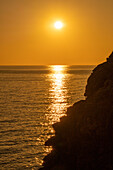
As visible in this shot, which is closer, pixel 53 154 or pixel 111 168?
pixel 111 168

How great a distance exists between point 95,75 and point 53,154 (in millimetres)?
8506

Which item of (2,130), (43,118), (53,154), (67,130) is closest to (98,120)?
(67,130)

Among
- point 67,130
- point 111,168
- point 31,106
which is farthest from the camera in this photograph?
point 31,106

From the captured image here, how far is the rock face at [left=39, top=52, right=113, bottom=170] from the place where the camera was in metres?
19.8

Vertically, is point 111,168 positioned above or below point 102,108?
below

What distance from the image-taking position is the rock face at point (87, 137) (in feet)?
64.8

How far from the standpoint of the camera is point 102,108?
20.8 meters

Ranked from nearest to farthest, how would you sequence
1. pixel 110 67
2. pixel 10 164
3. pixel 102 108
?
pixel 102 108 → pixel 110 67 → pixel 10 164

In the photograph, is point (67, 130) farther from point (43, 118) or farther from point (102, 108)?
point (43, 118)

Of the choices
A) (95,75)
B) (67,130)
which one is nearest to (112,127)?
(67,130)

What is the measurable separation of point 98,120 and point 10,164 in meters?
20.5

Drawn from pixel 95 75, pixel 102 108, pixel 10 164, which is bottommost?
pixel 10 164

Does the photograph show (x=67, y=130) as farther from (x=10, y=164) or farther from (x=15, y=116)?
(x=15, y=116)

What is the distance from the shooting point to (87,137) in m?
20.4
